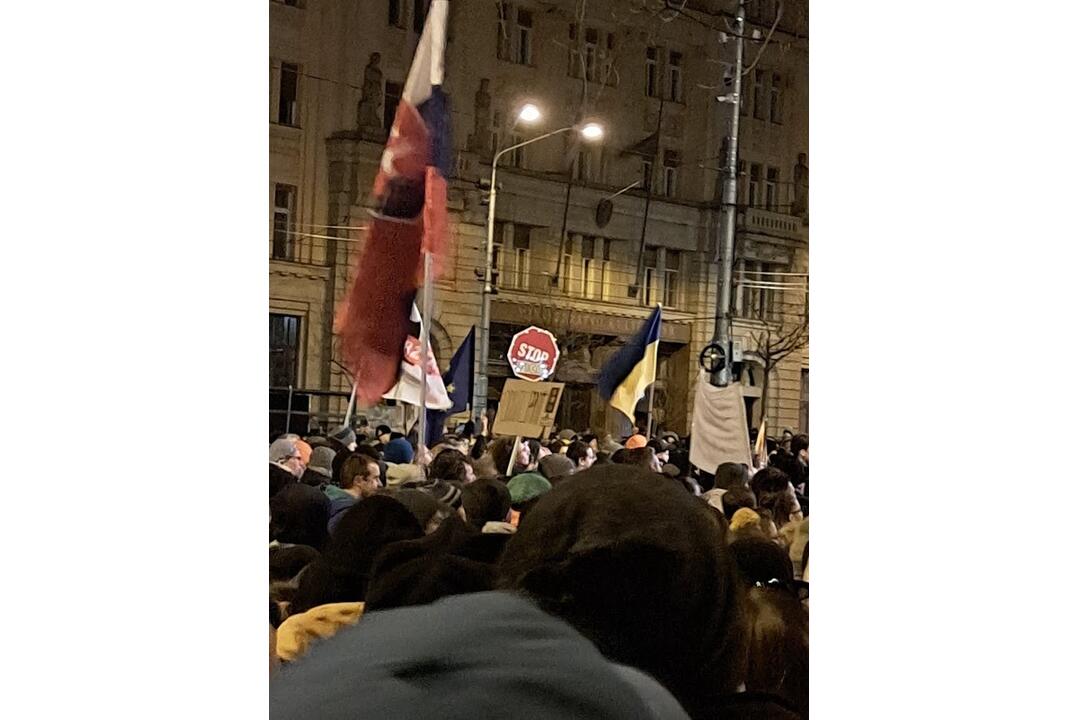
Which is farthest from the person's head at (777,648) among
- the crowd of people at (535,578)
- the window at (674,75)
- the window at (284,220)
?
the window at (284,220)

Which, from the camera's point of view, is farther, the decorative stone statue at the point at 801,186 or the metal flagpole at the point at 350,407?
the metal flagpole at the point at 350,407

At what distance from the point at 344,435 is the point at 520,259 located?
Result: 0.47 meters

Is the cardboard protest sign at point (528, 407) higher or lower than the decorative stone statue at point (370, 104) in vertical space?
lower

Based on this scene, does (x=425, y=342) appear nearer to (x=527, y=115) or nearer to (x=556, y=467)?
(x=556, y=467)

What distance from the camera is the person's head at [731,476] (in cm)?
257

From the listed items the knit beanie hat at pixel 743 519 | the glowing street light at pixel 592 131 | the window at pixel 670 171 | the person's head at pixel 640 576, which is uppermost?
the glowing street light at pixel 592 131

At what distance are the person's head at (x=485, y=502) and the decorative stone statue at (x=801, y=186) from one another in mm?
742

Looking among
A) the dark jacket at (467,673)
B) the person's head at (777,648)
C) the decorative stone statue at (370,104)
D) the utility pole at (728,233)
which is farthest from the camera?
the decorative stone statue at (370,104)

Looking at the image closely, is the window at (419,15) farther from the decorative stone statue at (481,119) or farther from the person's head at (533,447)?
the person's head at (533,447)

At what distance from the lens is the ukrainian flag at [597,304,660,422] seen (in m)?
2.60

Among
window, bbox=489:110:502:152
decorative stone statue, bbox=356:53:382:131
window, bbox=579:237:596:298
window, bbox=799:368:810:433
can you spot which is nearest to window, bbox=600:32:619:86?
window, bbox=489:110:502:152
